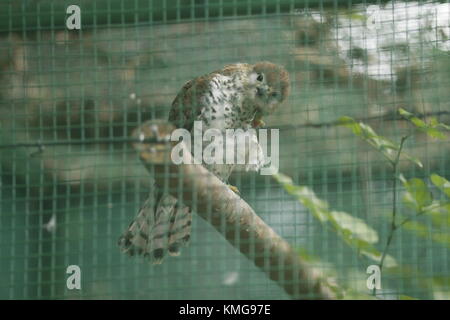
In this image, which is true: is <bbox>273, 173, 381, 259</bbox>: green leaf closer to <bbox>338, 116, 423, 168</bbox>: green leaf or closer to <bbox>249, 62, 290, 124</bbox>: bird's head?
<bbox>338, 116, 423, 168</bbox>: green leaf

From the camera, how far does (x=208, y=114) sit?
2561 mm

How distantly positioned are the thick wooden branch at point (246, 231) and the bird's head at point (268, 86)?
1.68ft

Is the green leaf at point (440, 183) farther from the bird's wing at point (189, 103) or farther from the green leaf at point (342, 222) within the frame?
the bird's wing at point (189, 103)

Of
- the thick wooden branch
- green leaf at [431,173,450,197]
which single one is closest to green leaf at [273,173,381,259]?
the thick wooden branch

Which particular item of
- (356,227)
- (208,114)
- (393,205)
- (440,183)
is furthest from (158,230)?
(440,183)

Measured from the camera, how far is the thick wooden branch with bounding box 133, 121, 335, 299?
6.60ft

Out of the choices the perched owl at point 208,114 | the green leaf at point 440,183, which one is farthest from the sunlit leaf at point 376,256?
the perched owl at point 208,114

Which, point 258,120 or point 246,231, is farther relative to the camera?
point 258,120

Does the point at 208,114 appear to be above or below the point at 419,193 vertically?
above

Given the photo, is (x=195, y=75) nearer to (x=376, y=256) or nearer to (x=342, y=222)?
(x=342, y=222)

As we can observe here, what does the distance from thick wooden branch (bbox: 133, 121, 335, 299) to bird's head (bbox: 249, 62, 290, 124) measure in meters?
0.51

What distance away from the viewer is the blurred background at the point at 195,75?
2.26 metres

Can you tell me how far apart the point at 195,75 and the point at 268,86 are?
32cm

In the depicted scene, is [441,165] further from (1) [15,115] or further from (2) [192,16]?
(1) [15,115]
